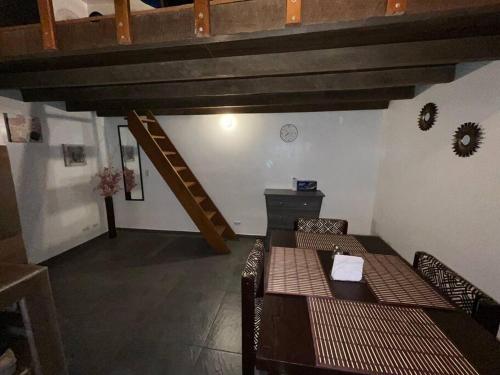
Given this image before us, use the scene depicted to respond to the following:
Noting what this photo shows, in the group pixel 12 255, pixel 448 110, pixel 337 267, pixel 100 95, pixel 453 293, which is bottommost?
pixel 12 255

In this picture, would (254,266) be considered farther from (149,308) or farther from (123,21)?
(123,21)

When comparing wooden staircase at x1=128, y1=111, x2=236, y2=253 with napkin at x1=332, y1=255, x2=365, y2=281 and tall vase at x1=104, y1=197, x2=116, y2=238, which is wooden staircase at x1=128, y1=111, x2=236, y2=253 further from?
napkin at x1=332, y1=255, x2=365, y2=281

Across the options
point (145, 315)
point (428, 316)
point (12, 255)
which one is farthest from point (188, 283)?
point (428, 316)

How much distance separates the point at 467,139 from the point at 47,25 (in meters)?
3.37

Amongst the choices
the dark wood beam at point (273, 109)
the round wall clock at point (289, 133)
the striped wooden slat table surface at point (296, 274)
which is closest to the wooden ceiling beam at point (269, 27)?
the striped wooden slat table surface at point (296, 274)

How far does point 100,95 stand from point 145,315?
2610mm

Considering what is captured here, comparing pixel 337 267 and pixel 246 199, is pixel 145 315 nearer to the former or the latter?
pixel 337 267

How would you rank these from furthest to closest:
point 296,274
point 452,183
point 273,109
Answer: point 273,109 < point 452,183 < point 296,274

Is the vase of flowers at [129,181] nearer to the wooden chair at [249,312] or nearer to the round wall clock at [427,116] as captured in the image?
the wooden chair at [249,312]

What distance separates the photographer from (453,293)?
1.32 m

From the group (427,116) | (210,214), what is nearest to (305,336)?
(427,116)

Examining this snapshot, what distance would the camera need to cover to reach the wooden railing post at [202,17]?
1.31m

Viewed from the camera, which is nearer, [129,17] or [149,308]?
[129,17]

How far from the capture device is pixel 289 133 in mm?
3775
